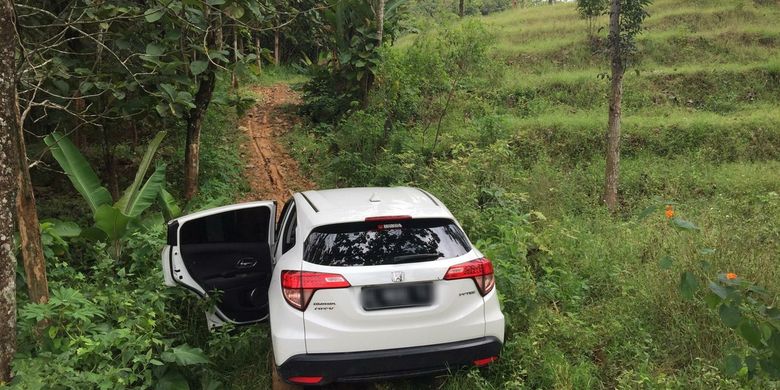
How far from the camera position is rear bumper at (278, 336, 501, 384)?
11.5 ft

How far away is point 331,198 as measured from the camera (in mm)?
4496

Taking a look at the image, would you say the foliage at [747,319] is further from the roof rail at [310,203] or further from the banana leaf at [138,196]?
the banana leaf at [138,196]

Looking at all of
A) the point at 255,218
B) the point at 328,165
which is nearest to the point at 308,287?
the point at 255,218

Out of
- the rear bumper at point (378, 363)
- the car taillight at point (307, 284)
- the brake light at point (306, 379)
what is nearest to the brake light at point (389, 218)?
the car taillight at point (307, 284)

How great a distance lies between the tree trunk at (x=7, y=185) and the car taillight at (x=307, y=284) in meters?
2.14

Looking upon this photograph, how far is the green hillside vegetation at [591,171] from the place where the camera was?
4.48m

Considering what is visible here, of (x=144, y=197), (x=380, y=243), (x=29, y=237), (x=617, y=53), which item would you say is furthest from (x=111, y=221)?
(x=617, y=53)

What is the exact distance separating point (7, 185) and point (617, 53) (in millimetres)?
8812

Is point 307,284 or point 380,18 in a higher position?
point 380,18

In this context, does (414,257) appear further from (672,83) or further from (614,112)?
(672,83)

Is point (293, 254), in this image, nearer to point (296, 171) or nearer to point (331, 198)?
point (331, 198)

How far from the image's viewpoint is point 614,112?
9375 mm

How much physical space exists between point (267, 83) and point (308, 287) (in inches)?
766

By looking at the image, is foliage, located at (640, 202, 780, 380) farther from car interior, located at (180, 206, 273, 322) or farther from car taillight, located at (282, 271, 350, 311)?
car interior, located at (180, 206, 273, 322)
